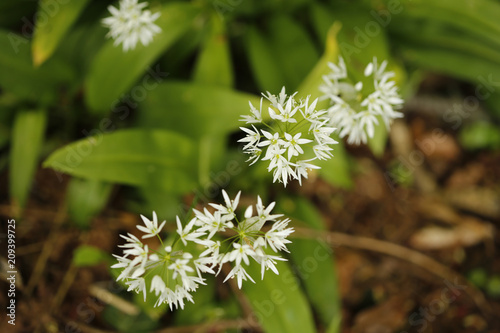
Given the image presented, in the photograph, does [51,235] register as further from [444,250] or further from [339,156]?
[444,250]

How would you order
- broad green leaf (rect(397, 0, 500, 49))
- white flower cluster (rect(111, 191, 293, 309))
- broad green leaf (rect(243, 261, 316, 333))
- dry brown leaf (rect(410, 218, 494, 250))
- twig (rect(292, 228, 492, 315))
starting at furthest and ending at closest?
dry brown leaf (rect(410, 218, 494, 250)) < twig (rect(292, 228, 492, 315)) < broad green leaf (rect(397, 0, 500, 49)) < broad green leaf (rect(243, 261, 316, 333)) < white flower cluster (rect(111, 191, 293, 309))

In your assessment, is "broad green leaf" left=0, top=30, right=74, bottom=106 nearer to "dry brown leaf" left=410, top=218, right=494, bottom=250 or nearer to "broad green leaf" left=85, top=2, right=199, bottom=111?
"broad green leaf" left=85, top=2, right=199, bottom=111

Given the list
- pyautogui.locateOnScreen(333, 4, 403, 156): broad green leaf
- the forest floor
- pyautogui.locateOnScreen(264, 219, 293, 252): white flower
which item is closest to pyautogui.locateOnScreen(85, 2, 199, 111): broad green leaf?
the forest floor

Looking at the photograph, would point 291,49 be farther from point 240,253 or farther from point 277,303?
point 240,253

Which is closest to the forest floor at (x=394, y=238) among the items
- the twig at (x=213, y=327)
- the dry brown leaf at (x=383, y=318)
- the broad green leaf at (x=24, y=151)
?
the dry brown leaf at (x=383, y=318)

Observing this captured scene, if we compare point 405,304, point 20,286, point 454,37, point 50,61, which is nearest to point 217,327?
point 20,286

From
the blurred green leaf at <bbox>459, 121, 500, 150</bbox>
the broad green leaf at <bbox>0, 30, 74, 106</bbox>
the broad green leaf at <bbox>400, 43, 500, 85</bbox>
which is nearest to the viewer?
the broad green leaf at <bbox>0, 30, 74, 106</bbox>

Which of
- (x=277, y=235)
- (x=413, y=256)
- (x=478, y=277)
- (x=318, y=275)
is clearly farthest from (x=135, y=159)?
(x=478, y=277)
